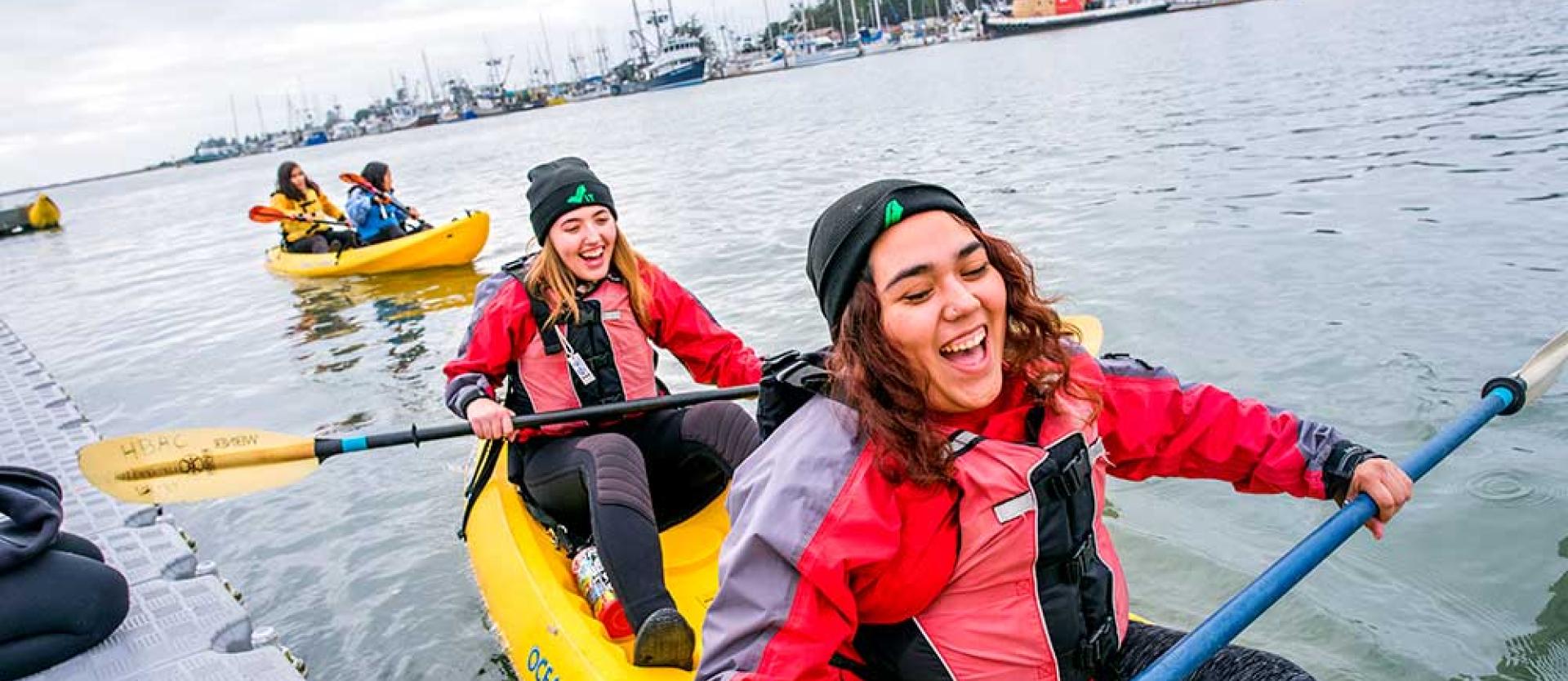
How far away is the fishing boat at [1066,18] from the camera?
70750mm

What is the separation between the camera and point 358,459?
627 centimetres

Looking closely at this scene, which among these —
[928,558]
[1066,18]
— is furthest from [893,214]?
[1066,18]

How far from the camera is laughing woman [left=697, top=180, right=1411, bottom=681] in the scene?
69.6 inches

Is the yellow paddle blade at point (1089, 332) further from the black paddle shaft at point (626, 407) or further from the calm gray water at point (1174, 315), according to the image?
the black paddle shaft at point (626, 407)

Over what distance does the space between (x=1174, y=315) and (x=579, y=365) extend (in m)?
4.35

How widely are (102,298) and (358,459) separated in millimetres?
11723

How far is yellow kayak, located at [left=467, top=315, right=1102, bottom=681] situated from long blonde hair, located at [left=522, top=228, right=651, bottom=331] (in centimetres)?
75

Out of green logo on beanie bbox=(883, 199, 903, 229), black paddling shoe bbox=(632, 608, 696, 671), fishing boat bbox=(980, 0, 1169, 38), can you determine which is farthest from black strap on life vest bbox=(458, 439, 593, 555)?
fishing boat bbox=(980, 0, 1169, 38)

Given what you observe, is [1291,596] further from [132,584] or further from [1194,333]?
[132,584]

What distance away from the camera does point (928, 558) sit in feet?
6.01

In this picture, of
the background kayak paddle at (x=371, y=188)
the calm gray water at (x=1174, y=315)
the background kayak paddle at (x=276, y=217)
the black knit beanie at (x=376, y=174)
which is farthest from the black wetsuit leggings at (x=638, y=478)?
the background kayak paddle at (x=276, y=217)

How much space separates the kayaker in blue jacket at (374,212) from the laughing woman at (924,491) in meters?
11.2

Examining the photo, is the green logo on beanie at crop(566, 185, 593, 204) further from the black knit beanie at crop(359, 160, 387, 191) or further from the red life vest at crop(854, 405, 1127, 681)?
the black knit beanie at crop(359, 160, 387, 191)

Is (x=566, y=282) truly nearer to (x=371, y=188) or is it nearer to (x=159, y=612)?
(x=159, y=612)
